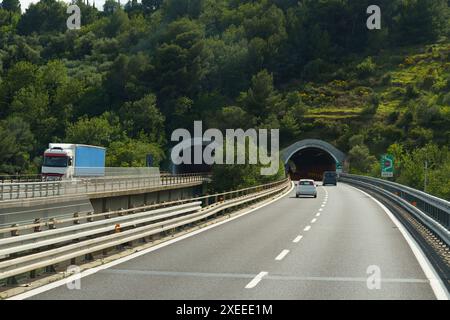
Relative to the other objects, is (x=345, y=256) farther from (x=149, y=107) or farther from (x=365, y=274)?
(x=149, y=107)

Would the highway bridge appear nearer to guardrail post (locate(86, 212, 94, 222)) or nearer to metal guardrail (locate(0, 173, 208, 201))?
guardrail post (locate(86, 212, 94, 222))

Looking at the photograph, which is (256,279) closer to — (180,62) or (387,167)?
(387,167)

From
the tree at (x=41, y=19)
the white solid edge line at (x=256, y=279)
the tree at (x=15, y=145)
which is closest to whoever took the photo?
the white solid edge line at (x=256, y=279)

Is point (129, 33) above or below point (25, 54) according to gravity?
above

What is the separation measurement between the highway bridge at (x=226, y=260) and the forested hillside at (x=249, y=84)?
36.6 metres

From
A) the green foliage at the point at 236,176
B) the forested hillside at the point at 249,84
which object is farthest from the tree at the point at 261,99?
the green foliage at the point at 236,176

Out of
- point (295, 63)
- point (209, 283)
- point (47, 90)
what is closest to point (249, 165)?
point (209, 283)

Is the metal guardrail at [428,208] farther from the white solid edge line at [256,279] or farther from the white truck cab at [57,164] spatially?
the white truck cab at [57,164]

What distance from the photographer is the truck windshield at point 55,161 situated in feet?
146

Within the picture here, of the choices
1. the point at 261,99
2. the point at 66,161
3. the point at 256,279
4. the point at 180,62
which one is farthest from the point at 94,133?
the point at 256,279

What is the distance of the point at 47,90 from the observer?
118 metres

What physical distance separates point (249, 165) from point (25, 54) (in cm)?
8960

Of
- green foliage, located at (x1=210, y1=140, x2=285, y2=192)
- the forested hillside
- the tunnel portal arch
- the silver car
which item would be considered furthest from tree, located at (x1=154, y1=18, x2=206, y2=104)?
the silver car

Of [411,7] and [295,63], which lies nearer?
[295,63]
